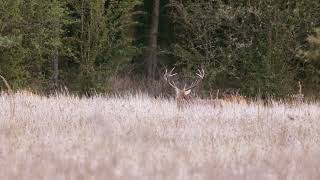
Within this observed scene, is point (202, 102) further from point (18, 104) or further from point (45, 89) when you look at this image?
point (45, 89)

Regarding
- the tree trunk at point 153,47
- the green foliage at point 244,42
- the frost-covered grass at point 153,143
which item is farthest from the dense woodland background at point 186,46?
the frost-covered grass at point 153,143

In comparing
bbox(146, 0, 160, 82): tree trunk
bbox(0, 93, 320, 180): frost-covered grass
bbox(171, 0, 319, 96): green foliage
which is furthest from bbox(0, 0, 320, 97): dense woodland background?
bbox(0, 93, 320, 180): frost-covered grass

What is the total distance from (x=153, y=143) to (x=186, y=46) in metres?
14.5

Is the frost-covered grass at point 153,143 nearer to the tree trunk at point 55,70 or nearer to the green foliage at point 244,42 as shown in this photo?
the green foliage at point 244,42

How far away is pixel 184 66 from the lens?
21.6 meters

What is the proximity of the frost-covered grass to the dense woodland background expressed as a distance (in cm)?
843

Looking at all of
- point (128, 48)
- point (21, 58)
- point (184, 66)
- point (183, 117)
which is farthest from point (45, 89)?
point (183, 117)

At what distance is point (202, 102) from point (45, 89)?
23.5 feet

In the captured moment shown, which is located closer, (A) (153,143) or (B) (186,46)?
(A) (153,143)

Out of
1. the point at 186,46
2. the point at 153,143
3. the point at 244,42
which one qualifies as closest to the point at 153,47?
the point at 186,46

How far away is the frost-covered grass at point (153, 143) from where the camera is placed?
5.50m

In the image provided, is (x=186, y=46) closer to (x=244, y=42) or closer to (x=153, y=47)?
(x=153, y=47)

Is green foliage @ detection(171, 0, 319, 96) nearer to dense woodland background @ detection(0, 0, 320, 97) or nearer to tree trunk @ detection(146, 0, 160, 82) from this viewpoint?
dense woodland background @ detection(0, 0, 320, 97)

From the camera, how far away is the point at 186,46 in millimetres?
21266
